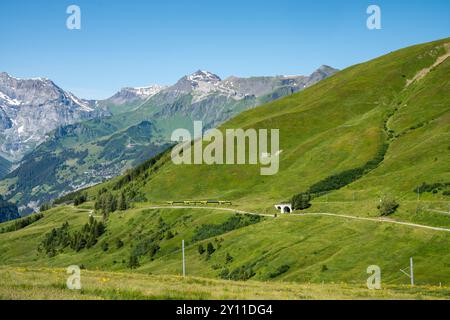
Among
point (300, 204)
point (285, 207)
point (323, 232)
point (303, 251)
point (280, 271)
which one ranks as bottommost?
point (280, 271)

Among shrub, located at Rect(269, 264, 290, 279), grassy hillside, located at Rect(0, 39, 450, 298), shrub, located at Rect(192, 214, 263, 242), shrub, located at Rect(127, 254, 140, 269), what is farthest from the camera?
shrub, located at Rect(127, 254, 140, 269)

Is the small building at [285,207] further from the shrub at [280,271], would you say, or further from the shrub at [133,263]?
the shrub at [280,271]

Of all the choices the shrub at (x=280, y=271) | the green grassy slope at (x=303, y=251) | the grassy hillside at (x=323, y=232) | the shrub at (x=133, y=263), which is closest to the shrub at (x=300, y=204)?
the grassy hillside at (x=323, y=232)

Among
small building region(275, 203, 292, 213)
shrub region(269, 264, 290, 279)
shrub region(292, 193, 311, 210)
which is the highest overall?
shrub region(292, 193, 311, 210)

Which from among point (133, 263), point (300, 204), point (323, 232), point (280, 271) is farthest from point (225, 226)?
point (280, 271)

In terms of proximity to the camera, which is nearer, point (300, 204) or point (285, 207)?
point (300, 204)

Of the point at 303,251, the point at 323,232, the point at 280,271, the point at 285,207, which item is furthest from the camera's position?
the point at 285,207

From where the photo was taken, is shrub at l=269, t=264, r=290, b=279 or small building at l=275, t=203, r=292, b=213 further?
small building at l=275, t=203, r=292, b=213

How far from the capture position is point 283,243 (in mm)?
107688

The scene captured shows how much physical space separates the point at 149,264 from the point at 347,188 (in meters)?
62.6

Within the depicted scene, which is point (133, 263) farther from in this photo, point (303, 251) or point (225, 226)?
point (303, 251)

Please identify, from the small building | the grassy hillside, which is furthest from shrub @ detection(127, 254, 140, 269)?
the small building

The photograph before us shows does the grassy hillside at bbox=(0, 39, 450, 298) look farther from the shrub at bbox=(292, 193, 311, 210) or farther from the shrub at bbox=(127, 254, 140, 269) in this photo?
the shrub at bbox=(292, 193, 311, 210)

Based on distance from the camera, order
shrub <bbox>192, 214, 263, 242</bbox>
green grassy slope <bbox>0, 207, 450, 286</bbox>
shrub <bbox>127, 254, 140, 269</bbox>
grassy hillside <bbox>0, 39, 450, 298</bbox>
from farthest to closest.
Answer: shrub <bbox>127, 254, 140, 269</bbox> → shrub <bbox>192, 214, 263, 242</bbox> → grassy hillside <bbox>0, 39, 450, 298</bbox> → green grassy slope <bbox>0, 207, 450, 286</bbox>
